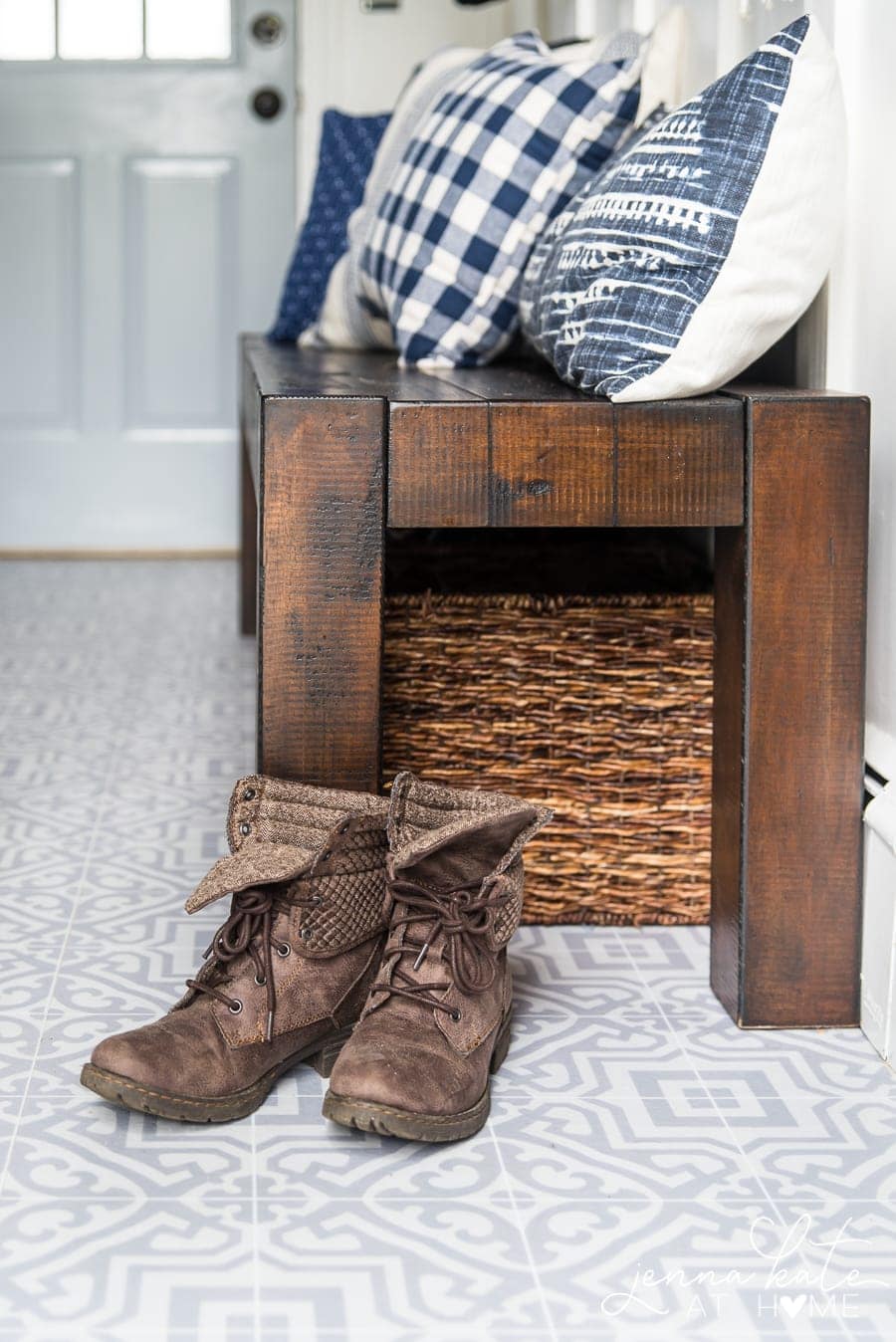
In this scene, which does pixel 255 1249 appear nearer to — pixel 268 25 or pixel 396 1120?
pixel 396 1120

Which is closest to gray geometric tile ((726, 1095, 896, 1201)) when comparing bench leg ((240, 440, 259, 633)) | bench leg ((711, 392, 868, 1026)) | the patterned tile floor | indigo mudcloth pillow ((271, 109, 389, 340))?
the patterned tile floor

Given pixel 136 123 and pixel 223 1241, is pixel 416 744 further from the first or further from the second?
pixel 136 123

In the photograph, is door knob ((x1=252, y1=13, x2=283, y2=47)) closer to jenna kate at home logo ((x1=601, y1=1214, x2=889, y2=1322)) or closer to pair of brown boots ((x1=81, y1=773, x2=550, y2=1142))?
pair of brown boots ((x1=81, y1=773, x2=550, y2=1142))

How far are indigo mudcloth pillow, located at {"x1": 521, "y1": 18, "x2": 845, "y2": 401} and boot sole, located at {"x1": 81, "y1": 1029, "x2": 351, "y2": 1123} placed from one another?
0.55 m

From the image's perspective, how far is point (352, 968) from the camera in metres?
1.11

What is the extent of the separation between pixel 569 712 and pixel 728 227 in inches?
17.1

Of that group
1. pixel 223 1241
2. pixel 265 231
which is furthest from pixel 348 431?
pixel 265 231

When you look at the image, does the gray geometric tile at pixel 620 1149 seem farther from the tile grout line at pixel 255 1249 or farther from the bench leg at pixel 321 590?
the bench leg at pixel 321 590

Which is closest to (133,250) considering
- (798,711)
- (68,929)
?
(68,929)

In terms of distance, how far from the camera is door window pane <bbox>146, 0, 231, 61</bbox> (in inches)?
132

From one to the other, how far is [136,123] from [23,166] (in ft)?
0.83

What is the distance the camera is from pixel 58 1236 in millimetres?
882

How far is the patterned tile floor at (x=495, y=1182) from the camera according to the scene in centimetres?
83

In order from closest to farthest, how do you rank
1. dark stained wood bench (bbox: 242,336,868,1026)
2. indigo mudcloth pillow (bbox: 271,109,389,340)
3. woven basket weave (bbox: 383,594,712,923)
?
dark stained wood bench (bbox: 242,336,868,1026), woven basket weave (bbox: 383,594,712,923), indigo mudcloth pillow (bbox: 271,109,389,340)
